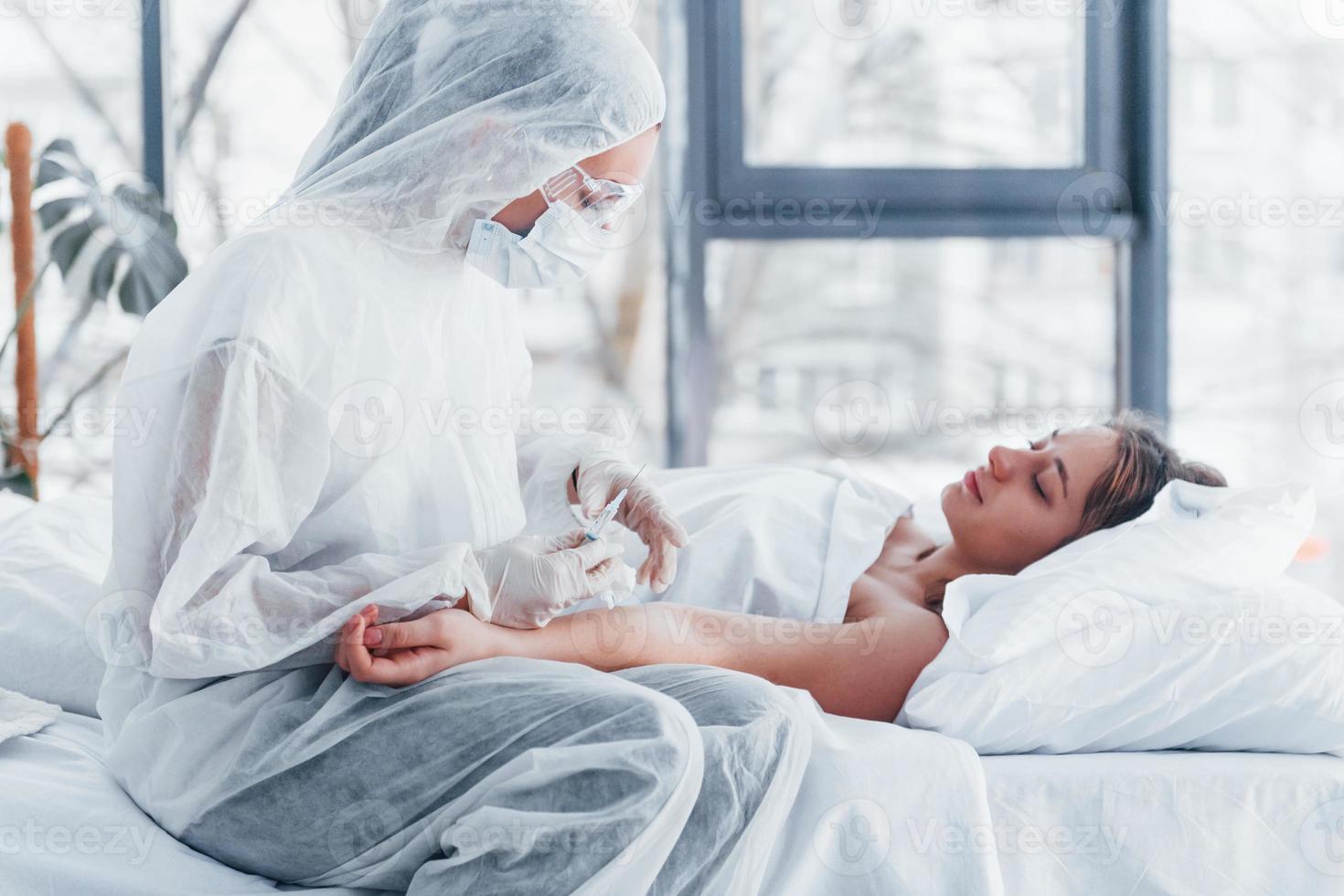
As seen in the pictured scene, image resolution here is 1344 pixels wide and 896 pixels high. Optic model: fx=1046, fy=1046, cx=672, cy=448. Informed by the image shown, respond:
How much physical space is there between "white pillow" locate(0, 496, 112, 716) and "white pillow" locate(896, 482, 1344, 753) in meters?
1.01

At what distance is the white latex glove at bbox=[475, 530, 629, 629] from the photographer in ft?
3.49

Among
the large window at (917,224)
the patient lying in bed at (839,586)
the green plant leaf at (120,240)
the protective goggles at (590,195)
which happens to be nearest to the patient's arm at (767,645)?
the patient lying in bed at (839,586)

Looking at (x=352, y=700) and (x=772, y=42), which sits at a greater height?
(x=772, y=42)

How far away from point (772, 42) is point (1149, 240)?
1.01 meters

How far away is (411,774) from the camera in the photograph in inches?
37.4

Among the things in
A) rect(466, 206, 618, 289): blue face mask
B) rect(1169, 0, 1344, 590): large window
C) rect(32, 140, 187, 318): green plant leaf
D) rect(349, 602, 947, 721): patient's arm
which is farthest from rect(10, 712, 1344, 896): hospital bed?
rect(1169, 0, 1344, 590): large window

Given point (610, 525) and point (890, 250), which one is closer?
point (610, 525)

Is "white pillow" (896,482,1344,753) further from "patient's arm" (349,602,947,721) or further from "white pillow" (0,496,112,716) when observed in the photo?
"white pillow" (0,496,112,716)

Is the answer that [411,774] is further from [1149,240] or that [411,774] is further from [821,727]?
[1149,240]

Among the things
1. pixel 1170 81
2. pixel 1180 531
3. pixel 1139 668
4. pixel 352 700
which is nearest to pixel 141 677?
pixel 352 700

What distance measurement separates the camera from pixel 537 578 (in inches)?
41.8

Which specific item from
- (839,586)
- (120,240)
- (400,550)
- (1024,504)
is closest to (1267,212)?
(1024,504)

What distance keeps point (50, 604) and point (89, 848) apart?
19.9 inches

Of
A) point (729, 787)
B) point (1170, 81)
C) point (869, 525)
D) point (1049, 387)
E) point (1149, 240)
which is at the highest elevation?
point (1170, 81)
